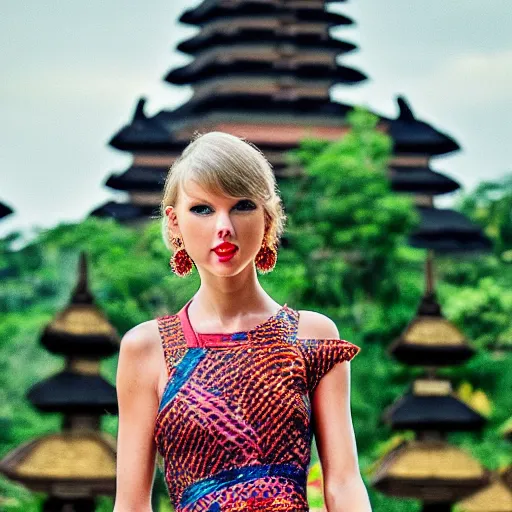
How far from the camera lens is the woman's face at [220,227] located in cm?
306

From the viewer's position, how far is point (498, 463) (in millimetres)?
20766

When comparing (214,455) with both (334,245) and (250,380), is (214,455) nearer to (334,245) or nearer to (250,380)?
(250,380)

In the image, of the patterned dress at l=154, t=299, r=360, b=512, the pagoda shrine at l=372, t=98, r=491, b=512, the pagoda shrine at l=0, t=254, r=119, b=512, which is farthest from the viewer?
the pagoda shrine at l=372, t=98, r=491, b=512

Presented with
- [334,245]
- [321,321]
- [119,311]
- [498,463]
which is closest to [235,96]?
[334,245]

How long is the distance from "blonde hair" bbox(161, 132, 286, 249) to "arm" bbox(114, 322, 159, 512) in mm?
281

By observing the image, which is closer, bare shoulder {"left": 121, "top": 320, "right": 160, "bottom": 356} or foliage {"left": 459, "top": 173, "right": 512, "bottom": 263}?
bare shoulder {"left": 121, "top": 320, "right": 160, "bottom": 356}

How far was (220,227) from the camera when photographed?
3049mm

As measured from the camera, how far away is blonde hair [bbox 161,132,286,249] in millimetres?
3049

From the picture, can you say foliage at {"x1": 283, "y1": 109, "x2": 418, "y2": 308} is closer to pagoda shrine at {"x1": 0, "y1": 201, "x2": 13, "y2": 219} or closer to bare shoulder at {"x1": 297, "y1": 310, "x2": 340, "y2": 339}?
pagoda shrine at {"x1": 0, "y1": 201, "x2": 13, "y2": 219}

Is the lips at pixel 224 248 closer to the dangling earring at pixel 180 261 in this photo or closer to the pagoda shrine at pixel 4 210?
the dangling earring at pixel 180 261

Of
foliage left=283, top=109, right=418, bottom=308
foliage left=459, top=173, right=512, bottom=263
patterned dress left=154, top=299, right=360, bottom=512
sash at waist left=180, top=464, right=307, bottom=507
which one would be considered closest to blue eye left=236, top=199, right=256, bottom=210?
patterned dress left=154, top=299, right=360, bottom=512

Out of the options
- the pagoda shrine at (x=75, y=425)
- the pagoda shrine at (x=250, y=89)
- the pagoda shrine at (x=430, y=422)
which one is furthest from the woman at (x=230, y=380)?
the pagoda shrine at (x=250, y=89)

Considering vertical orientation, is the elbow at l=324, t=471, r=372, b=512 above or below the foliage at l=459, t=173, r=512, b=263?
below

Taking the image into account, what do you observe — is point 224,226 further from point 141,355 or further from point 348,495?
point 348,495
